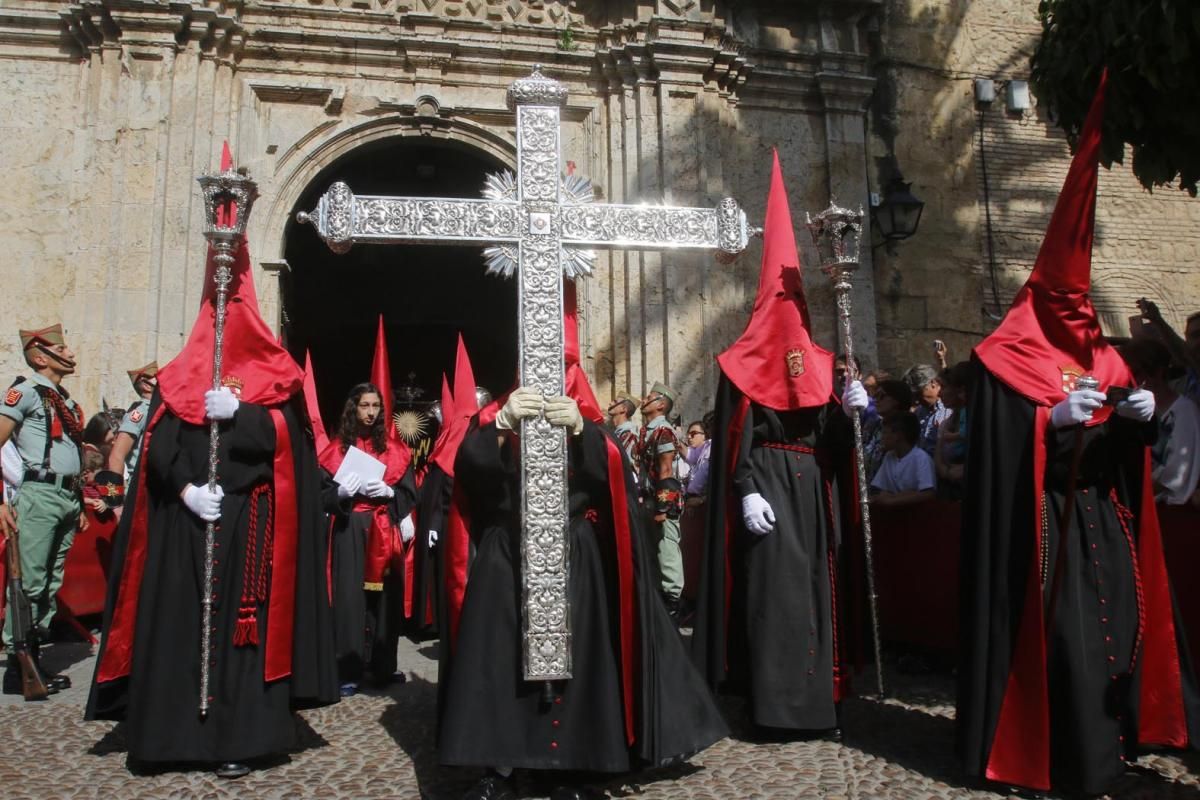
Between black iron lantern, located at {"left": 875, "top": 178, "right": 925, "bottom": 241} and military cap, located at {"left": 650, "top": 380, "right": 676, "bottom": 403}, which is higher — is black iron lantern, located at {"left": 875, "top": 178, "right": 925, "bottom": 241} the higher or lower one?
the higher one

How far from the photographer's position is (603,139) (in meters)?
9.68

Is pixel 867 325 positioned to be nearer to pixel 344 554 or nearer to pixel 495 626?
pixel 344 554

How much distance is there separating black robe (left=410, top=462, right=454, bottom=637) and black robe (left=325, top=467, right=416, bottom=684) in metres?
0.28

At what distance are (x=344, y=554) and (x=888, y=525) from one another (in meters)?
3.13

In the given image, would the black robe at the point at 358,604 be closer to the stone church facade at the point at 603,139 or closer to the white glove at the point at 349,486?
the white glove at the point at 349,486

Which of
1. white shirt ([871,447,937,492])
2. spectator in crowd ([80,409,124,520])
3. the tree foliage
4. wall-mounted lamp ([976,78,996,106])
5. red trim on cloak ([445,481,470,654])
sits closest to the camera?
red trim on cloak ([445,481,470,654])

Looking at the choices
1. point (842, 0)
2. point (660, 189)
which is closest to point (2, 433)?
point (660, 189)

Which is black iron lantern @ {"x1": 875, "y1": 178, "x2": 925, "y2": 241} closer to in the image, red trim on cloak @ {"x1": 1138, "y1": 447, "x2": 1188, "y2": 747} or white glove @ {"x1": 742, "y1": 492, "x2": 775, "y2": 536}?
white glove @ {"x1": 742, "y1": 492, "x2": 775, "y2": 536}

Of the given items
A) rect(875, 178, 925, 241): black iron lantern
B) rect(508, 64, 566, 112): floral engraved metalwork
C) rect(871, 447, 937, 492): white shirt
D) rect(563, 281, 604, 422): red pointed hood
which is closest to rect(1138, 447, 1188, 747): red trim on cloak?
rect(871, 447, 937, 492): white shirt

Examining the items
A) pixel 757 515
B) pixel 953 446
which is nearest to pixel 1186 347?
pixel 953 446

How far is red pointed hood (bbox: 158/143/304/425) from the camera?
4117mm

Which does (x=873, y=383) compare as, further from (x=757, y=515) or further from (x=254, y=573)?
(x=254, y=573)

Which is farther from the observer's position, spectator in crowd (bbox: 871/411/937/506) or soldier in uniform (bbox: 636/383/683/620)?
soldier in uniform (bbox: 636/383/683/620)

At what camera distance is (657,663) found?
3699 mm
